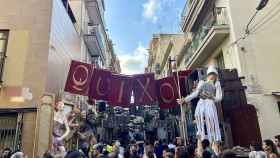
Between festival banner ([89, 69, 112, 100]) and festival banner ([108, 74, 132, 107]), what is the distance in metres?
0.19

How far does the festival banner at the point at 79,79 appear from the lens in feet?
36.0

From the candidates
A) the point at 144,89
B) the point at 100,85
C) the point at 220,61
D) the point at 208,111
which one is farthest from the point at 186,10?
the point at 208,111

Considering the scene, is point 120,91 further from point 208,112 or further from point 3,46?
point 208,112

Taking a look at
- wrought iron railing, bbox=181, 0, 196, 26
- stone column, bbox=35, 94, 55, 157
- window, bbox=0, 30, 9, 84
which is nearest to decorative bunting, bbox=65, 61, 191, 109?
stone column, bbox=35, 94, 55, 157

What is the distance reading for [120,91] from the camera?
460 inches

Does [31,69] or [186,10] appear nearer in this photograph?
[31,69]

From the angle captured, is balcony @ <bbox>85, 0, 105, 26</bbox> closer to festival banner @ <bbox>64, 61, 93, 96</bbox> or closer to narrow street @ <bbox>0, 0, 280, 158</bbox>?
narrow street @ <bbox>0, 0, 280, 158</bbox>

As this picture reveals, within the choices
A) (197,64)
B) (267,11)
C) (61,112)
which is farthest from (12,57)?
(267,11)

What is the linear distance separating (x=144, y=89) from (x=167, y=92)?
1067 millimetres

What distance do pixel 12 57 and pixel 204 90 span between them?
744 centimetres

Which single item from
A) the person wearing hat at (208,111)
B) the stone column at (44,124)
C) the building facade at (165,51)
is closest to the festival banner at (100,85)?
the stone column at (44,124)

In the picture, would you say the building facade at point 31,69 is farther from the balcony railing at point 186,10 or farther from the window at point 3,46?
the balcony railing at point 186,10

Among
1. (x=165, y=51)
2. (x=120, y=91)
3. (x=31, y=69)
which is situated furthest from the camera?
(x=165, y=51)

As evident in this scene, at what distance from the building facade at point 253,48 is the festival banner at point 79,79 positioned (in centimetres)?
570
